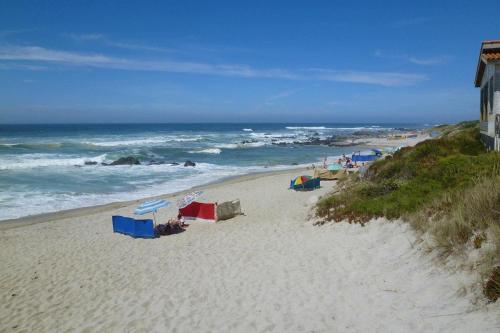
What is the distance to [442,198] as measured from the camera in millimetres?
7117

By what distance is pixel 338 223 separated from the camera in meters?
9.38

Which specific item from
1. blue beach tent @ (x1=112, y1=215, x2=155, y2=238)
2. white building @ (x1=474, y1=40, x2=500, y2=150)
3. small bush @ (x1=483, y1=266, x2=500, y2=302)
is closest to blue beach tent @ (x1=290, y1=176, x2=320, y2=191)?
white building @ (x1=474, y1=40, x2=500, y2=150)

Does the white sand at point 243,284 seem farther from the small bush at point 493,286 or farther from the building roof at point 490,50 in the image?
the building roof at point 490,50

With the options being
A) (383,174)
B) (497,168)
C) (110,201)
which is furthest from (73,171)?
(497,168)

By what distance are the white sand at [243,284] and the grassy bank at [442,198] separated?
0.39 m

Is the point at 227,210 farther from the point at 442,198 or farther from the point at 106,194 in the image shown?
the point at 106,194

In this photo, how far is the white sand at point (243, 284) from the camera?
4734 millimetres

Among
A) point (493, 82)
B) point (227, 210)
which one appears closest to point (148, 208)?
point (227, 210)

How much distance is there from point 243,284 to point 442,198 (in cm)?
404

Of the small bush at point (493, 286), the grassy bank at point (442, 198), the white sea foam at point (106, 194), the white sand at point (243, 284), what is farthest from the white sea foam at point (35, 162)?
the small bush at point (493, 286)

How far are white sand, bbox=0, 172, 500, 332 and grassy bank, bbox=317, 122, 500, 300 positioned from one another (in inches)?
15.2

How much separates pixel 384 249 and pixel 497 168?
3099 millimetres

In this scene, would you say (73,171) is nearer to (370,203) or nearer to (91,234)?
(91,234)

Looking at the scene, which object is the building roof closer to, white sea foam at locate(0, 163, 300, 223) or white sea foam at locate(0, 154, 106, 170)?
white sea foam at locate(0, 163, 300, 223)
